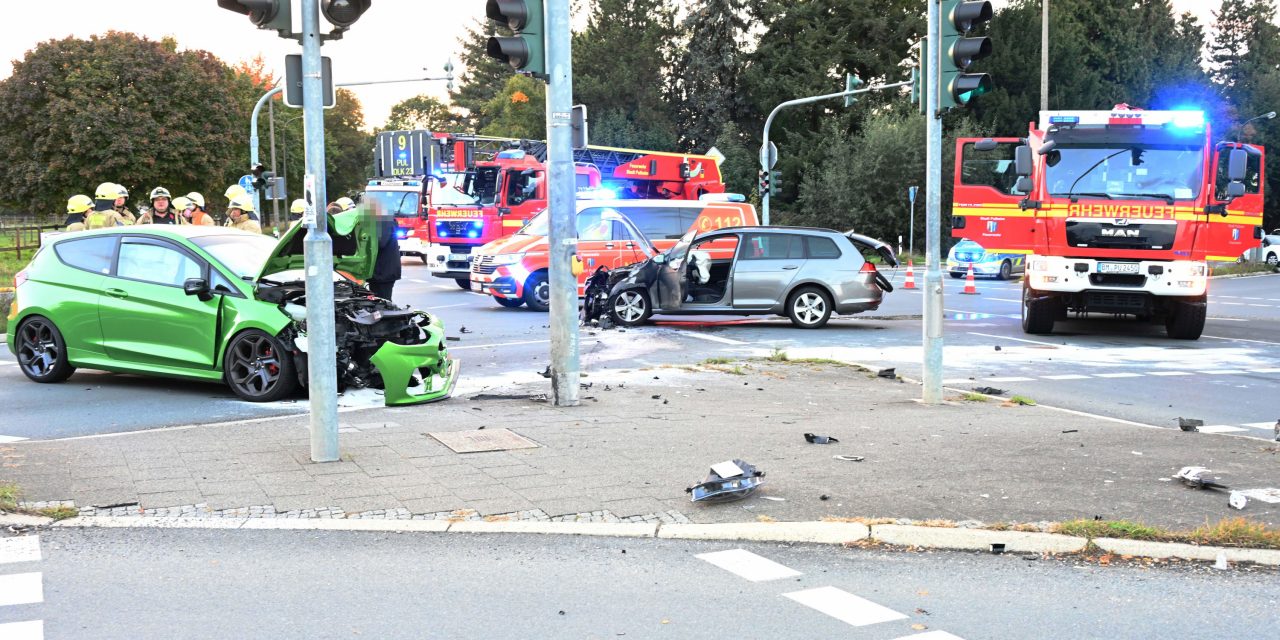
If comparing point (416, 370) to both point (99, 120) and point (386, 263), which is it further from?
point (99, 120)

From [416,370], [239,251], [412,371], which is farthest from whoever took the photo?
[239,251]

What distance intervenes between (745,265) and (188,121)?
3788 centimetres

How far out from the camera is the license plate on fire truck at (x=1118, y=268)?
51.9 feet

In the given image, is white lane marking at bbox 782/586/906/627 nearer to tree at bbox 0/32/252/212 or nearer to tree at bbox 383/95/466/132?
tree at bbox 0/32/252/212

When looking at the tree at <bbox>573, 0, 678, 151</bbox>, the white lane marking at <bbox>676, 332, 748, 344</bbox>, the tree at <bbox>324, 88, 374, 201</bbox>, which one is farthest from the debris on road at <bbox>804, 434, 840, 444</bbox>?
the tree at <bbox>324, 88, 374, 201</bbox>

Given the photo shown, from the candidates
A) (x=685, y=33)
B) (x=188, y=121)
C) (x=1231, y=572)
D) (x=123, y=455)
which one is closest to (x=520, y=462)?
(x=123, y=455)

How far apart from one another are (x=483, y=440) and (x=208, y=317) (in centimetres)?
369

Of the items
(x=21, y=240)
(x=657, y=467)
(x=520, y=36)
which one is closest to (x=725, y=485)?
(x=657, y=467)

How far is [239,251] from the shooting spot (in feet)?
35.4

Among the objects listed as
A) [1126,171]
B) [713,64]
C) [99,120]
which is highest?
[713,64]

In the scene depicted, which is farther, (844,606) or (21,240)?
(21,240)

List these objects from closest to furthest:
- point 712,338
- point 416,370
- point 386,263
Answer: point 416,370, point 386,263, point 712,338

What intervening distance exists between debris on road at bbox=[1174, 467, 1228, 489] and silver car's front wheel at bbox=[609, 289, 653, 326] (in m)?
11.6

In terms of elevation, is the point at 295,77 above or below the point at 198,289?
above
